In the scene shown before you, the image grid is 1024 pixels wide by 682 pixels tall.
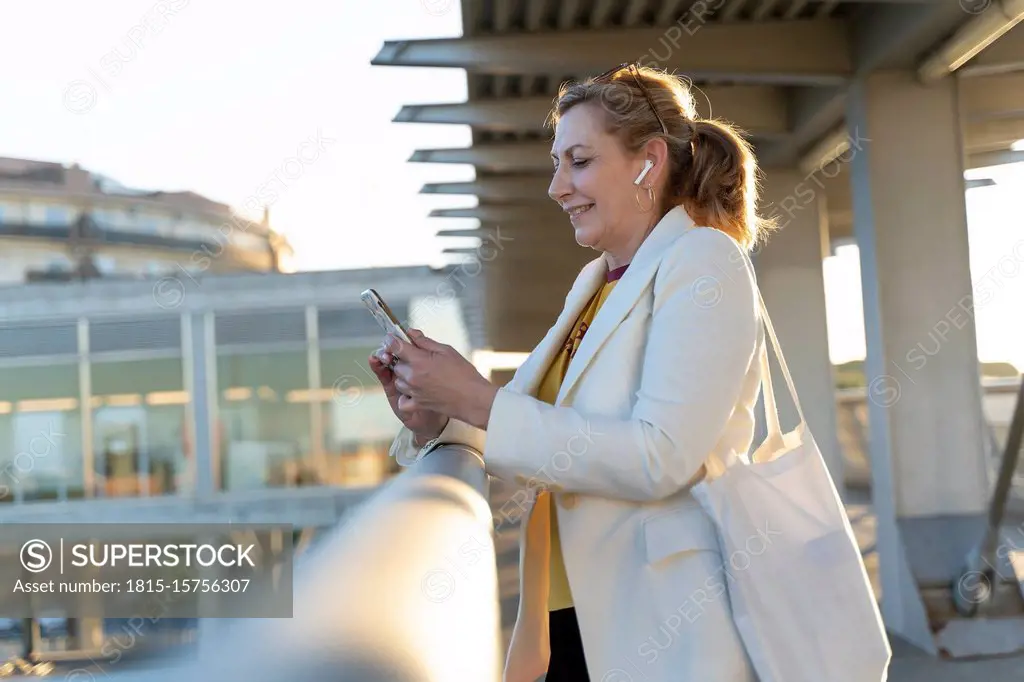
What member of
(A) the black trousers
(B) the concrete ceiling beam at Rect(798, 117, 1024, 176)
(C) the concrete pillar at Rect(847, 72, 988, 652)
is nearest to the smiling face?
(A) the black trousers

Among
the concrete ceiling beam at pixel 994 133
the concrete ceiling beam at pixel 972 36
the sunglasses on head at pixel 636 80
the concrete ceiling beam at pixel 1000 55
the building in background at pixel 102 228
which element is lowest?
the sunglasses on head at pixel 636 80

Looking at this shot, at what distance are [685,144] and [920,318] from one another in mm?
5017

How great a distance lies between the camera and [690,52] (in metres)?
6.46

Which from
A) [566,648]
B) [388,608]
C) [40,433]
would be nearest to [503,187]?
[566,648]

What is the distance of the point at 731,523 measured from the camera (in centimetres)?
126

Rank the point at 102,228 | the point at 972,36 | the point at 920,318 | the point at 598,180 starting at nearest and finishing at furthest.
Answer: the point at 598,180 → the point at 972,36 → the point at 920,318 → the point at 102,228

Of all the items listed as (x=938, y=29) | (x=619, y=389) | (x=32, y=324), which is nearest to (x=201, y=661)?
(x=619, y=389)

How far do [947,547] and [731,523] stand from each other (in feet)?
16.9

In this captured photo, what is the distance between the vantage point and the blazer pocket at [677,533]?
4.20 ft

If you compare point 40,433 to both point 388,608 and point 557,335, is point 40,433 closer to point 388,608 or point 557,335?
point 557,335

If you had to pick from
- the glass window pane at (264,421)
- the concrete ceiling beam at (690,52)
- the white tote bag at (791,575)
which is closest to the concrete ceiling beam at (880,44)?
the concrete ceiling beam at (690,52)

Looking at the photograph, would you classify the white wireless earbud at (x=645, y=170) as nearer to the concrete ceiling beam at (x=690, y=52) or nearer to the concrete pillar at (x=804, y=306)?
the concrete ceiling beam at (x=690, y=52)

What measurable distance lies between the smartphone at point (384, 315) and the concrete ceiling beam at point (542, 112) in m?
6.63

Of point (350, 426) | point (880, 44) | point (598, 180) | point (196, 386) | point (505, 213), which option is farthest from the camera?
point (196, 386)
